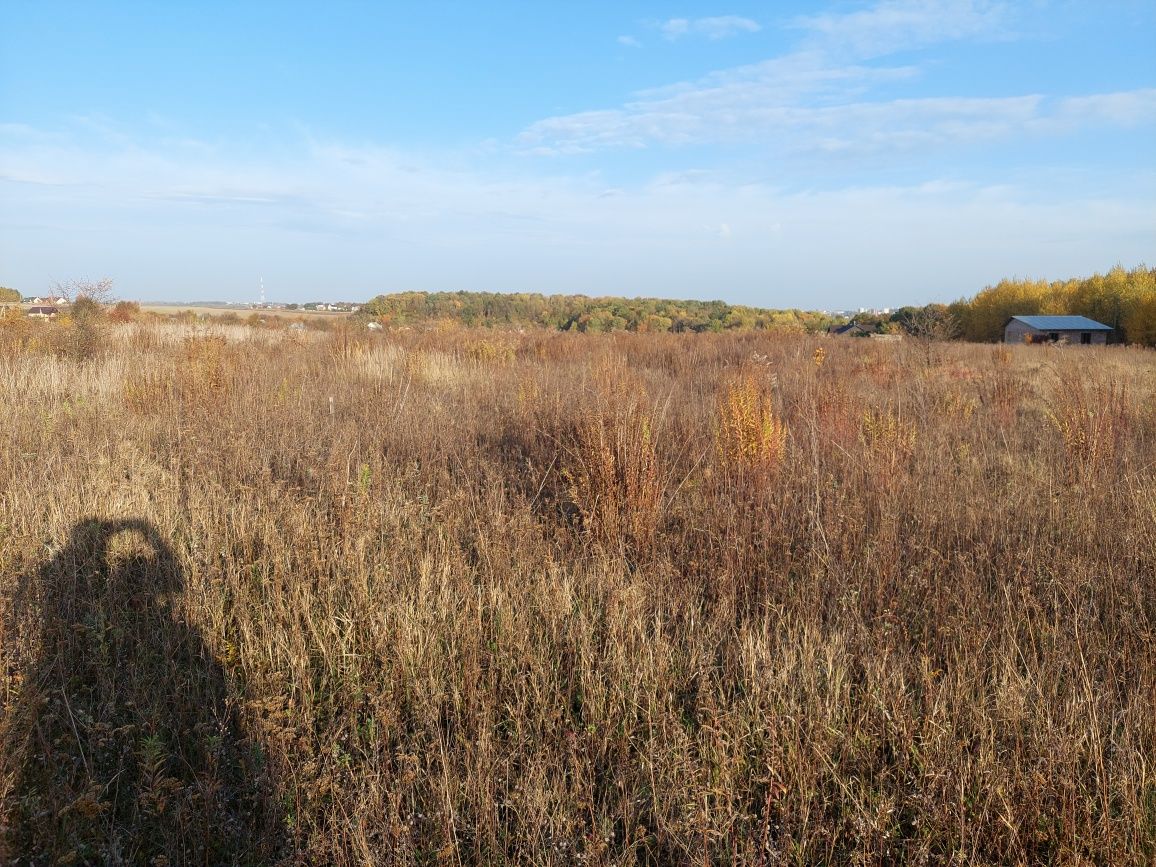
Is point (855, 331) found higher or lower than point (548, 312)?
lower

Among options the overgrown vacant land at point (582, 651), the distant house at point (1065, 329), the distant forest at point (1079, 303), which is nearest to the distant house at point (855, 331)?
the distant forest at point (1079, 303)

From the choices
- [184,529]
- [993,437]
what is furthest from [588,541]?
[993,437]

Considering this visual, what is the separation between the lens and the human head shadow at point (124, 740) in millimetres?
1858

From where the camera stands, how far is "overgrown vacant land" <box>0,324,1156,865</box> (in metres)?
1.87

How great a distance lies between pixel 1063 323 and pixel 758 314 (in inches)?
774

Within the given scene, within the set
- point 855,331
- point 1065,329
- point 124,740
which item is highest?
point 1065,329

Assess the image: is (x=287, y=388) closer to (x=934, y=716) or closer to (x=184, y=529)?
(x=184, y=529)

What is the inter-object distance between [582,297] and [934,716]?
45.7 meters

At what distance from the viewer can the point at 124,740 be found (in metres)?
2.22

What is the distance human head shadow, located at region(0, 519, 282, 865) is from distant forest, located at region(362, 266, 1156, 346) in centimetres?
1552

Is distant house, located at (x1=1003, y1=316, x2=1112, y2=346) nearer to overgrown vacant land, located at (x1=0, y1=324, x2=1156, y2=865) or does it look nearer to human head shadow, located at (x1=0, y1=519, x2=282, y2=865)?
Answer: overgrown vacant land, located at (x1=0, y1=324, x2=1156, y2=865)

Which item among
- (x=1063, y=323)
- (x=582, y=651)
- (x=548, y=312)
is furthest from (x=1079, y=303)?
(x=582, y=651)

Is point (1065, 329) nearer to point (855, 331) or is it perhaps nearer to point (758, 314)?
point (758, 314)

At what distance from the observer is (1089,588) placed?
300 cm
